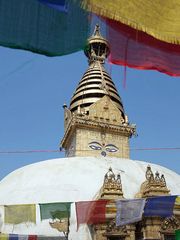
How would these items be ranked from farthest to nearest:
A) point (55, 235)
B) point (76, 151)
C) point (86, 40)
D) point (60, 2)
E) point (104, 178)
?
point (76, 151) → point (104, 178) → point (55, 235) → point (86, 40) → point (60, 2)

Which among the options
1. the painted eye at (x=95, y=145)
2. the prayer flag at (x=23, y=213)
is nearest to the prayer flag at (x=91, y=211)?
the prayer flag at (x=23, y=213)

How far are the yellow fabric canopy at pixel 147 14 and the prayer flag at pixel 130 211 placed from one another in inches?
367

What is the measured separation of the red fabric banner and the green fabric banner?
49 centimetres

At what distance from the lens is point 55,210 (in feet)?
46.9

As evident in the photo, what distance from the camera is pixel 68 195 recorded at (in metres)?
17.0

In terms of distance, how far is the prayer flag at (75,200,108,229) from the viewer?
14.5 meters

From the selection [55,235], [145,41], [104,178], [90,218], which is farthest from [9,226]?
[145,41]

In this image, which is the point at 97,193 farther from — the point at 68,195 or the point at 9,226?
the point at 9,226

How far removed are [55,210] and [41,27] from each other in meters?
11.5

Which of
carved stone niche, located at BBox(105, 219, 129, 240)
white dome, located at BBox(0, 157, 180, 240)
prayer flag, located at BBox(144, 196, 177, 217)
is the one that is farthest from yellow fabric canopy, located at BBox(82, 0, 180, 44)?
carved stone niche, located at BBox(105, 219, 129, 240)

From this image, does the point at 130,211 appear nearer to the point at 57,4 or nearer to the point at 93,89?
the point at 57,4

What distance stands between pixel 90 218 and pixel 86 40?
12.4 metres

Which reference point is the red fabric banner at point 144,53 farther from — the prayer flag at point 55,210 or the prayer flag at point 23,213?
the prayer flag at point 23,213

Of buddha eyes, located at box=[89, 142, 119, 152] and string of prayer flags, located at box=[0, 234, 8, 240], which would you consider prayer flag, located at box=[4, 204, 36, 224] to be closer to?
string of prayer flags, located at box=[0, 234, 8, 240]
